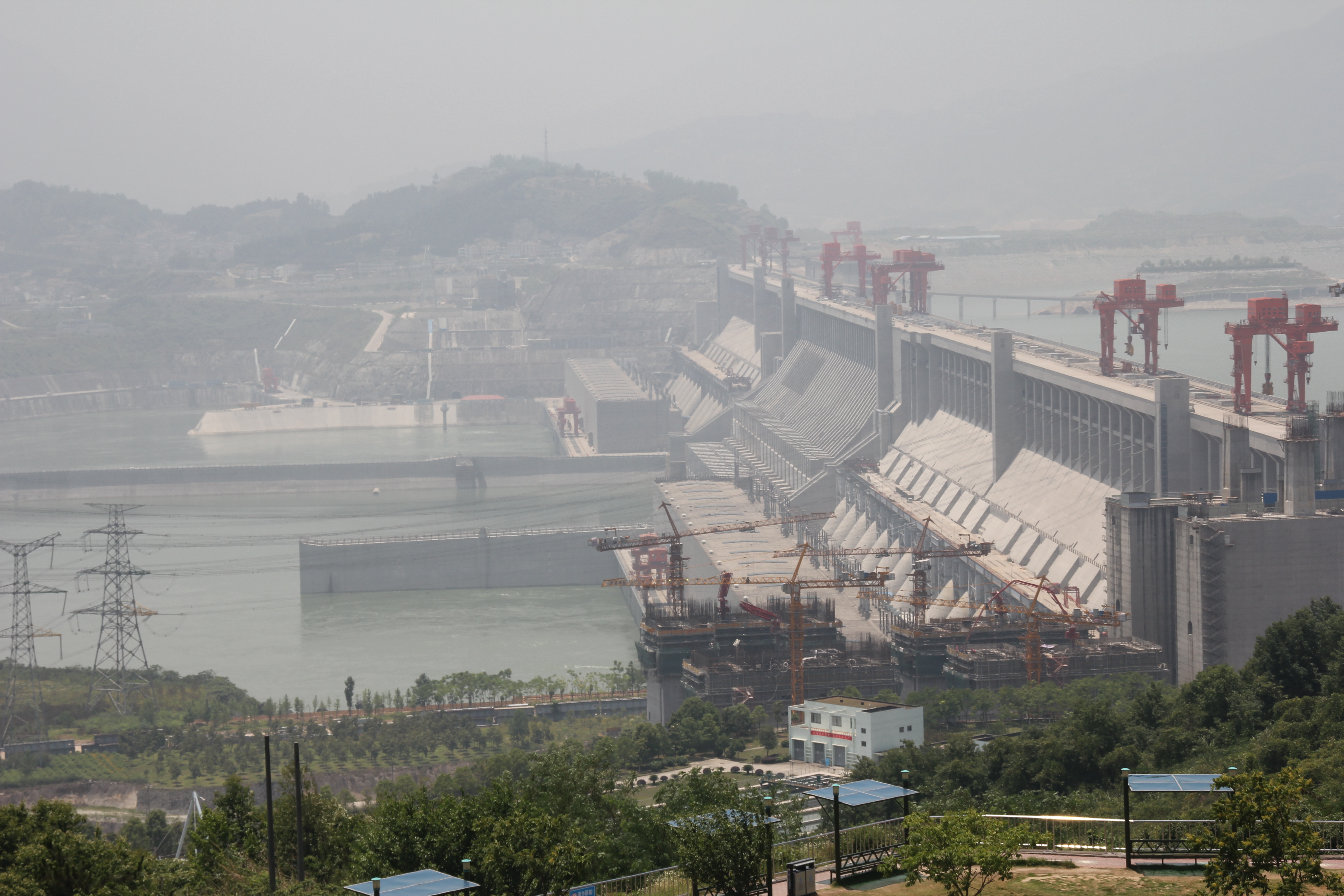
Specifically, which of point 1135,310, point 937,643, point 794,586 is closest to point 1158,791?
point 937,643

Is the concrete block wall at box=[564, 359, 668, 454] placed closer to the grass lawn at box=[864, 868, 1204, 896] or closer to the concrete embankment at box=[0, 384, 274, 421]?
the concrete embankment at box=[0, 384, 274, 421]

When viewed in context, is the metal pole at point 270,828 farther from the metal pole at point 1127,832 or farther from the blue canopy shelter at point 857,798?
the metal pole at point 1127,832

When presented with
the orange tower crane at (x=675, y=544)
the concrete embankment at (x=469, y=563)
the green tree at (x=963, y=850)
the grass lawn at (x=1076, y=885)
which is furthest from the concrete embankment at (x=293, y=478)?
the green tree at (x=963, y=850)

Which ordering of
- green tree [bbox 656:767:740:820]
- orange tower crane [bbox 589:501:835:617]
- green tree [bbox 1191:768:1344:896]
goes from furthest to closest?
orange tower crane [bbox 589:501:835:617], green tree [bbox 656:767:740:820], green tree [bbox 1191:768:1344:896]

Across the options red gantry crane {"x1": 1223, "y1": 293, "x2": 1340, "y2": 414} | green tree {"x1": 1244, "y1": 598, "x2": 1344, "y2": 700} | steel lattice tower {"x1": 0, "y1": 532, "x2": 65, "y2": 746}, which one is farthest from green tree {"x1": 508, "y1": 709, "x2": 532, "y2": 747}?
red gantry crane {"x1": 1223, "y1": 293, "x2": 1340, "y2": 414}

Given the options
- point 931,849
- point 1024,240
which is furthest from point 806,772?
point 1024,240

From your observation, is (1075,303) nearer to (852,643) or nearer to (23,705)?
(852,643)
